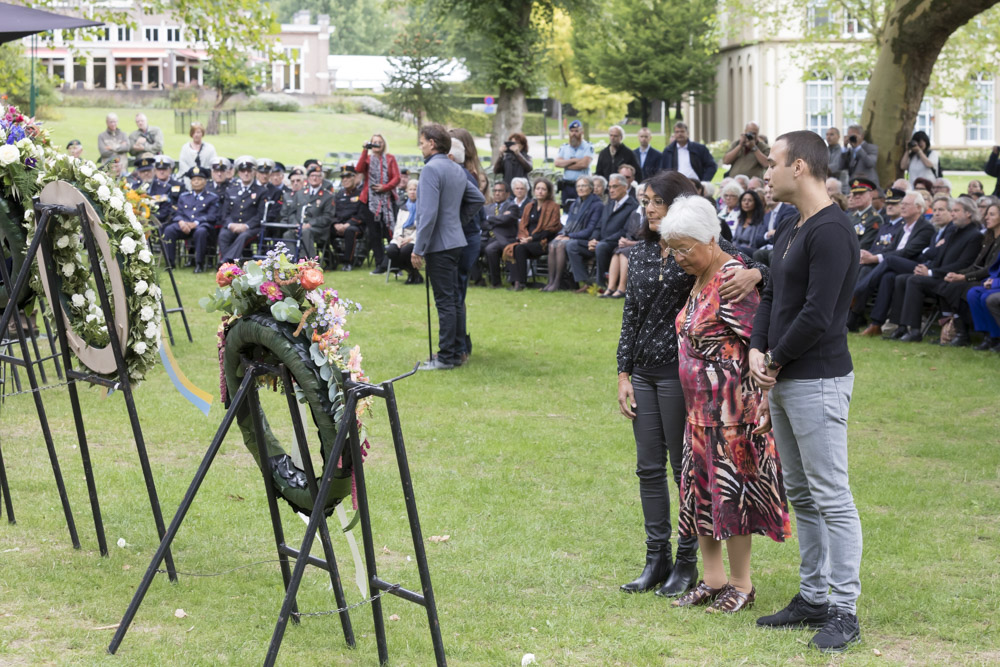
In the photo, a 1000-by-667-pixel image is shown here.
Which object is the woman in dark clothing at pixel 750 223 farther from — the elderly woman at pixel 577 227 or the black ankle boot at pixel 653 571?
the black ankle boot at pixel 653 571

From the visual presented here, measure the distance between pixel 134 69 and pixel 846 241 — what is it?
83307 mm

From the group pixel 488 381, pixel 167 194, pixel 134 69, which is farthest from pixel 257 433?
pixel 134 69

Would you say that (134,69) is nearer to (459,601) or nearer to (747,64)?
(747,64)

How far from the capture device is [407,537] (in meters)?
6.00

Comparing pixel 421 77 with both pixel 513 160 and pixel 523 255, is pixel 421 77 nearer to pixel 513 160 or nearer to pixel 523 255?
pixel 513 160

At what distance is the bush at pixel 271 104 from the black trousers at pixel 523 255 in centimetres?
5065

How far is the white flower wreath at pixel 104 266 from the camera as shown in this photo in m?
5.27

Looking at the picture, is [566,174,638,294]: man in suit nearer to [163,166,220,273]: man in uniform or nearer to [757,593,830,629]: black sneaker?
[163,166,220,273]: man in uniform

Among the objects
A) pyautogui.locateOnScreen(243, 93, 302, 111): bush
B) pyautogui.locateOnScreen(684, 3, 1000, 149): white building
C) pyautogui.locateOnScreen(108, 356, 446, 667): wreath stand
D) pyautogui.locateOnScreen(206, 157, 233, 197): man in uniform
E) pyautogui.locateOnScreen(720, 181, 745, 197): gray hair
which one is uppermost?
pyautogui.locateOnScreen(243, 93, 302, 111): bush

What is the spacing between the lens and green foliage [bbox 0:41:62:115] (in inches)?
747

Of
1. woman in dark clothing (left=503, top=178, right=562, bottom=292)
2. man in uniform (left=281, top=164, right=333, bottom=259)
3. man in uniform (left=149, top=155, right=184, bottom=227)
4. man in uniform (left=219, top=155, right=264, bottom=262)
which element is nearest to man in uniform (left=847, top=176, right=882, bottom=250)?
woman in dark clothing (left=503, top=178, right=562, bottom=292)

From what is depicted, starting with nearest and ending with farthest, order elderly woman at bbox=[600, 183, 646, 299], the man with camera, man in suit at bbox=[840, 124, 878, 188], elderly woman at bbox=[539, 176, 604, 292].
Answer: elderly woman at bbox=[600, 183, 646, 299] → elderly woman at bbox=[539, 176, 604, 292] → the man with camera → man in suit at bbox=[840, 124, 878, 188]

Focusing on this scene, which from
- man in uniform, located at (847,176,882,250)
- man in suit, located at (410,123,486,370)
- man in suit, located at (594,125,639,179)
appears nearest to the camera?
man in suit, located at (410,123,486,370)

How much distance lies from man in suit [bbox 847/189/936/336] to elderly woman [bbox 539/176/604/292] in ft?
13.3
